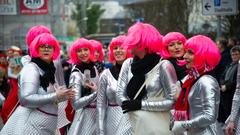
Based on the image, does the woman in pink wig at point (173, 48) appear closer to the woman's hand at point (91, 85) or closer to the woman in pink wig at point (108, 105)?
the woman in pink wig at point (108, 105)

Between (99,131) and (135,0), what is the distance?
14490 millimetres

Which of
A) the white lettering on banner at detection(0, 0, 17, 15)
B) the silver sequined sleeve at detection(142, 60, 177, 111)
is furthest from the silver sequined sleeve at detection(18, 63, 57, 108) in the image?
the white lettering on banner at detection(0, 0, 17, 15)

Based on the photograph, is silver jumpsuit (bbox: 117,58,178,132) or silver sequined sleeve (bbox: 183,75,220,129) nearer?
silver sequined sleeve (bbox: 183,75,220,129)

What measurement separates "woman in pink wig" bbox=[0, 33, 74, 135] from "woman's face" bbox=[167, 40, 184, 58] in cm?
168

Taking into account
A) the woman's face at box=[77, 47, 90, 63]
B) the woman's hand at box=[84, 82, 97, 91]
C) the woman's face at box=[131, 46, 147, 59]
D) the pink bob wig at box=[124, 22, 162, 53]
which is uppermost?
the pink bob wig at box=[124, 22, 162, 53]

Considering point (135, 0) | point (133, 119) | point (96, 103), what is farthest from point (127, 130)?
point (135, 0)

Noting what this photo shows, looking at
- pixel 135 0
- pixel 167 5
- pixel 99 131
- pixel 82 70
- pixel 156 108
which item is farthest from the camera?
pixel 167 5

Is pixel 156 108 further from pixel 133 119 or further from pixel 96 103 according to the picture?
Result: pixel 96 103

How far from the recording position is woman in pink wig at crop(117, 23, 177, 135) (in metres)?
6.14

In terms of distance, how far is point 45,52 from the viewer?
708cm

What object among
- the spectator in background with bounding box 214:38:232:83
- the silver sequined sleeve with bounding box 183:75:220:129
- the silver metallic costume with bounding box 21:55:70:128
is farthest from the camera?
the spectator in background with bounding box 214:38:232:83

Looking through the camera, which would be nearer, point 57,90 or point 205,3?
point 57,90

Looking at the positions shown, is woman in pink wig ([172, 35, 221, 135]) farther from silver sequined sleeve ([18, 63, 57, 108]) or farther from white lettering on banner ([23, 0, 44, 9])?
white lettering on banner ([23, 0, 44, 9])

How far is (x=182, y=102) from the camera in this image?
6.30 meters
